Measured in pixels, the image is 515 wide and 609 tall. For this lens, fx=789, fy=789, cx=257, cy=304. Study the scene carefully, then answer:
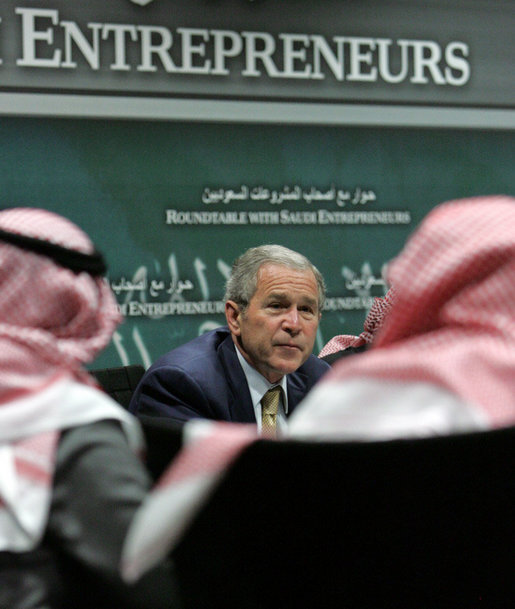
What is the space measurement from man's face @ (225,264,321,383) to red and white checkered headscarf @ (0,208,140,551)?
1174 mm

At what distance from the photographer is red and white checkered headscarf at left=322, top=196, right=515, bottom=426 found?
3.19 feet

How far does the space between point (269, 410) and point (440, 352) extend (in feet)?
5.21

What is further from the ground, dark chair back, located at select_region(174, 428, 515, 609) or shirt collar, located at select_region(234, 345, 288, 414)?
shirt collar, located at select_region(234, 345, 288, 414)

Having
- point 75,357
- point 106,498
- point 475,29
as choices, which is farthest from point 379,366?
point 475,29

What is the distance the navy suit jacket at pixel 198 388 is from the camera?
2367 millimetres

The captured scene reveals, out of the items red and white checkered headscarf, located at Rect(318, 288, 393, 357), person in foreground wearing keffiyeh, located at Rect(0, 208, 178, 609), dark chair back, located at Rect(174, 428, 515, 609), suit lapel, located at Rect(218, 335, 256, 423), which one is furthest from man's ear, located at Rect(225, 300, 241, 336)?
dark chair back, located at Rect(174, 428, 515, 609)

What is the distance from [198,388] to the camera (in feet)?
7.77

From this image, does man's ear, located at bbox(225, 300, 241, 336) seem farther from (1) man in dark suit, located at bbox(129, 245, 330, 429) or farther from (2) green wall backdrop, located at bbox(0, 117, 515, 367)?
(2) green wall backdrop, located at bbox(0, 117, 515, 367)

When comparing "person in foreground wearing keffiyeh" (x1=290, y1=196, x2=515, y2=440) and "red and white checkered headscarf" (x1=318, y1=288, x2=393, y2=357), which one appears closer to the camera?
"person in foreground wearing keffiyeh" (x1=290, y1=196, x2=515, y2=440)

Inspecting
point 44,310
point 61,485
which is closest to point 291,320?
point 44,310

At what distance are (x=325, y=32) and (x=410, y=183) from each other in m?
1.06

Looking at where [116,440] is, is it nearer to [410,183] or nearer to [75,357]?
[75,357]

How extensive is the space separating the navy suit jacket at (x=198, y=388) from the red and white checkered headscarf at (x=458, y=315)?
1298 mm

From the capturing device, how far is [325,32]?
474cm
